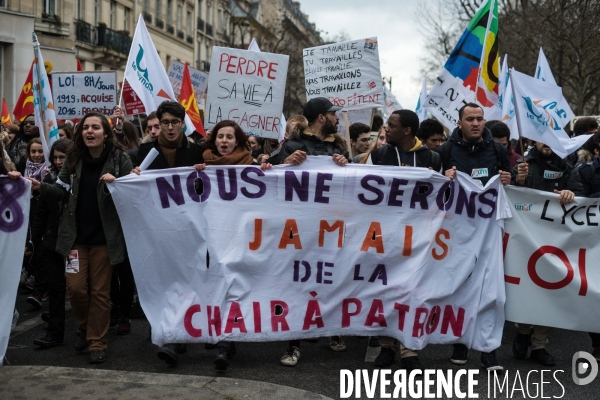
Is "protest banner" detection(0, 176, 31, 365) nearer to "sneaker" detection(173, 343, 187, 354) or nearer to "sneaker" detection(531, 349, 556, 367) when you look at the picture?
"sneaker" detection(173, 343, 187, 354)

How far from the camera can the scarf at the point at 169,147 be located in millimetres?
6453

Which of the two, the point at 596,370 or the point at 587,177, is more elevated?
the point at 587,177

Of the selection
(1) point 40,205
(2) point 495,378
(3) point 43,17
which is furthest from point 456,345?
(3) point 43,17

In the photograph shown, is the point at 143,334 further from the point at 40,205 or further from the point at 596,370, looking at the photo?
the point at 596,370

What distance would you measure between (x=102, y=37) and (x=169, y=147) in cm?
3079

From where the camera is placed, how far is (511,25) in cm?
2795

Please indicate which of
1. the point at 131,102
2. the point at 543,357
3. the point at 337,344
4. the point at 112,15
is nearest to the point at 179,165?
the point at 337,344

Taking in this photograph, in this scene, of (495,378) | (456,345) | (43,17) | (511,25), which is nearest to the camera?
(495,378)

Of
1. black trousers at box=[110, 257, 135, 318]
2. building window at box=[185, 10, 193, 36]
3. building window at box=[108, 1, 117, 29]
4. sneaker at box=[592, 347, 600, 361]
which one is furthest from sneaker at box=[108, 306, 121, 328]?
building window at box=[185, 10, 193, 36]

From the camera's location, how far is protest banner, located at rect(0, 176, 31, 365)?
5707 millimetres

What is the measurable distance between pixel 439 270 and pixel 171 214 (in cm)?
199

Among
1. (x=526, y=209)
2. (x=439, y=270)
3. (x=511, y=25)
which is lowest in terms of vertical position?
(x=439, y=270)

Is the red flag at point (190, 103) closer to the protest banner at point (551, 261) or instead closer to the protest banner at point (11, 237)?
the protest banner at point (11, 237)

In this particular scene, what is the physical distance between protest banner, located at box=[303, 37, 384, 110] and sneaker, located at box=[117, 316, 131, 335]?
324 centimetres
